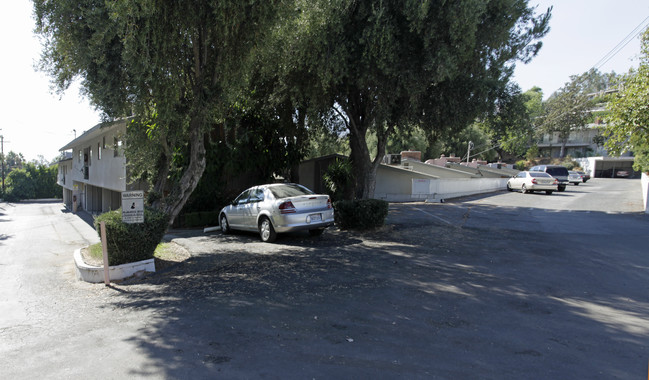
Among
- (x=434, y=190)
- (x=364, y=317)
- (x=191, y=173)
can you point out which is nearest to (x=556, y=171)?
(x=434, y=190)

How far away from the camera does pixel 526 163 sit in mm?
57094

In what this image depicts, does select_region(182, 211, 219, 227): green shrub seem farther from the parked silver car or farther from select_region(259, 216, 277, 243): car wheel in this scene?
select_region(259, 216, 277, 243): car wheel

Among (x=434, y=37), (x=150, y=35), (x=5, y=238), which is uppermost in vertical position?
(x=434, y=37)

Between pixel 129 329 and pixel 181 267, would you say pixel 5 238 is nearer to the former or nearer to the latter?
pixel 181 267

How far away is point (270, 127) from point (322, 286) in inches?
444

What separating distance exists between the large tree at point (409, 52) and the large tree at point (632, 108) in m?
4.51

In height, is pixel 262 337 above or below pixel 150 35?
below

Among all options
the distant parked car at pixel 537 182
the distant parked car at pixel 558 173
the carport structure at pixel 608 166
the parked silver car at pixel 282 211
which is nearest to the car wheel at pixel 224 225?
the parked silver car at pixel 282 211

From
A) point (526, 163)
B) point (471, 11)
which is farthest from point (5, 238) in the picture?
point (526, 163)

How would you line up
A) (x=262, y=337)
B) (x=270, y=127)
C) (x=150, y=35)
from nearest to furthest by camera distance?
(x=262, y=337)
(x=150, y=35)
(x=270, y=127)

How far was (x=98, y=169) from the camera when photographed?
22.9 metres

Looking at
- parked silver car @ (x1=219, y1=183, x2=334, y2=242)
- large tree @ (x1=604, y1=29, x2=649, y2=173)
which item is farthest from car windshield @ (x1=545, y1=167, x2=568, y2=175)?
parked silver car @ (x1=219, y1=183, x2=334, y2=242)

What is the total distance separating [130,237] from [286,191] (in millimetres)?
4185

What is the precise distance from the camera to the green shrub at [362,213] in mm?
11016
